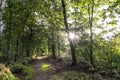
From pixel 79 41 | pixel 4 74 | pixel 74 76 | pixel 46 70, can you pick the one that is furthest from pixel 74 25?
pixel 4 74

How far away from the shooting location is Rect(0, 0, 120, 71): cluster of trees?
14.3 metres

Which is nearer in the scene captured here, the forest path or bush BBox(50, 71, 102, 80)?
bush BBox(50, 71, 102, 80)

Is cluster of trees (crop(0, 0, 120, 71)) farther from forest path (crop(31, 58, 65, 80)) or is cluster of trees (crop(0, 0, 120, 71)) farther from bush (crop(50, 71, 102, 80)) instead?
bush (crop(50, 71, 102, 80))

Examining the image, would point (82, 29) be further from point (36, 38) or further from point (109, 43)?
point (36, 38)

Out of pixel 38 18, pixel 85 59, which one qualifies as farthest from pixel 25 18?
pixel 85 59

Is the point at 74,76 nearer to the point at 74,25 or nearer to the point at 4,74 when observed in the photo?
the point at 4,74

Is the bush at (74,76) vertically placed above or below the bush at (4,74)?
below

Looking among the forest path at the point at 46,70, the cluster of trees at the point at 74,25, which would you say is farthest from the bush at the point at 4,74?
the cluster of trees at the point at 74,25

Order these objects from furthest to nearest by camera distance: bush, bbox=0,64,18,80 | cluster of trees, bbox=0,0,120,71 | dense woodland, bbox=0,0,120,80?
cluster of trees, bbox=0,0,120,71 < dense woodland, bbox=0,0,120,80 < bush, bbox=0,64,18,80

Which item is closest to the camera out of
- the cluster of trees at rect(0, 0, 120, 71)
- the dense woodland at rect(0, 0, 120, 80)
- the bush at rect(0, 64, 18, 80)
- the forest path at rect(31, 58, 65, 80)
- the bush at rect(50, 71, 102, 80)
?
the bush at rect(0, 64, 18, 80)

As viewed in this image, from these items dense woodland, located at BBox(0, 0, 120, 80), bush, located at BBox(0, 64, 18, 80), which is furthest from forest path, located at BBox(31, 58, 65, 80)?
bush, located at BBox(0, 64, 18, 80)

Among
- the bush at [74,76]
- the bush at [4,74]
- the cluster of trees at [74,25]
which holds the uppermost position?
the cluster of trees at [74,25]

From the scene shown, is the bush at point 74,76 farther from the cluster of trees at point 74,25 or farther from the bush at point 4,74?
the bush at point 4,74

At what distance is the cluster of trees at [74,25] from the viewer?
14.3m
